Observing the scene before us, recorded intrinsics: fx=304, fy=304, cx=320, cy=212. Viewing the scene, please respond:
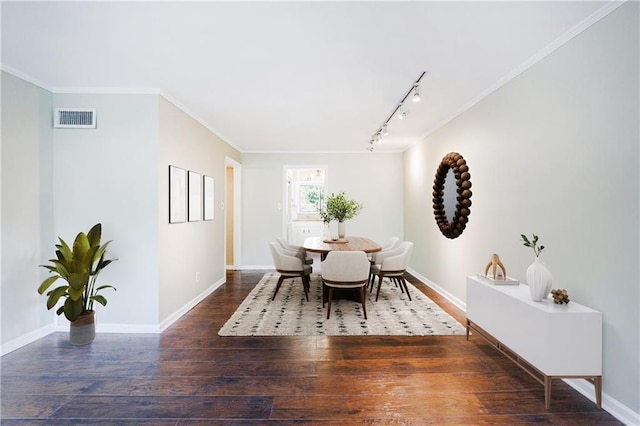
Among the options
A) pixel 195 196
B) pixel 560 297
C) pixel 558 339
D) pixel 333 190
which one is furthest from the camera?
pixel 333 190

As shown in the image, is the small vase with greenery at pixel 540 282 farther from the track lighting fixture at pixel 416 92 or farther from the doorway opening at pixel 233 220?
the doorway opening at pixel 233 220

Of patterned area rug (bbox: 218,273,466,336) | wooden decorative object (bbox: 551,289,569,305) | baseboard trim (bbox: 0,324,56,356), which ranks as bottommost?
patterned area rug (bbox: 218,273,466,336)

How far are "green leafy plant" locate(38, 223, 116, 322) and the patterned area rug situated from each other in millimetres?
1306

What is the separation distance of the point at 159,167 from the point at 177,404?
2198mm

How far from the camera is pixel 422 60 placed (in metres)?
2.53

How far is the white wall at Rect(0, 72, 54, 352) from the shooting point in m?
2.67

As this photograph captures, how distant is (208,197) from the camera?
4488 millimetres

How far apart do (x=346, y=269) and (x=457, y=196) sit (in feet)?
5.76

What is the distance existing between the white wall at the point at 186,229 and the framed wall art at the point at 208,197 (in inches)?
3.7

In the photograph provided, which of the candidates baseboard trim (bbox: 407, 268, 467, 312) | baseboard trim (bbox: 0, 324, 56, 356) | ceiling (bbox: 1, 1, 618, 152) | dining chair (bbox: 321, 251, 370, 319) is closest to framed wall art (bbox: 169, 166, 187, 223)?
ceiling (bbox: 1, 1, 618, 152)

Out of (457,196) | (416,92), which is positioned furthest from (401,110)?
(457,196)

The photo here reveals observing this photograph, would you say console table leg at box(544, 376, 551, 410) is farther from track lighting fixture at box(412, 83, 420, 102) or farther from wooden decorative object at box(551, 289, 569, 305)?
track lighting fixture at box(412, 83, 420, 102)

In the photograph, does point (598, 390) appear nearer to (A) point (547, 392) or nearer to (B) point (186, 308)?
(A) point (547, 392)

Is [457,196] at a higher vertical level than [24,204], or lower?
higher
